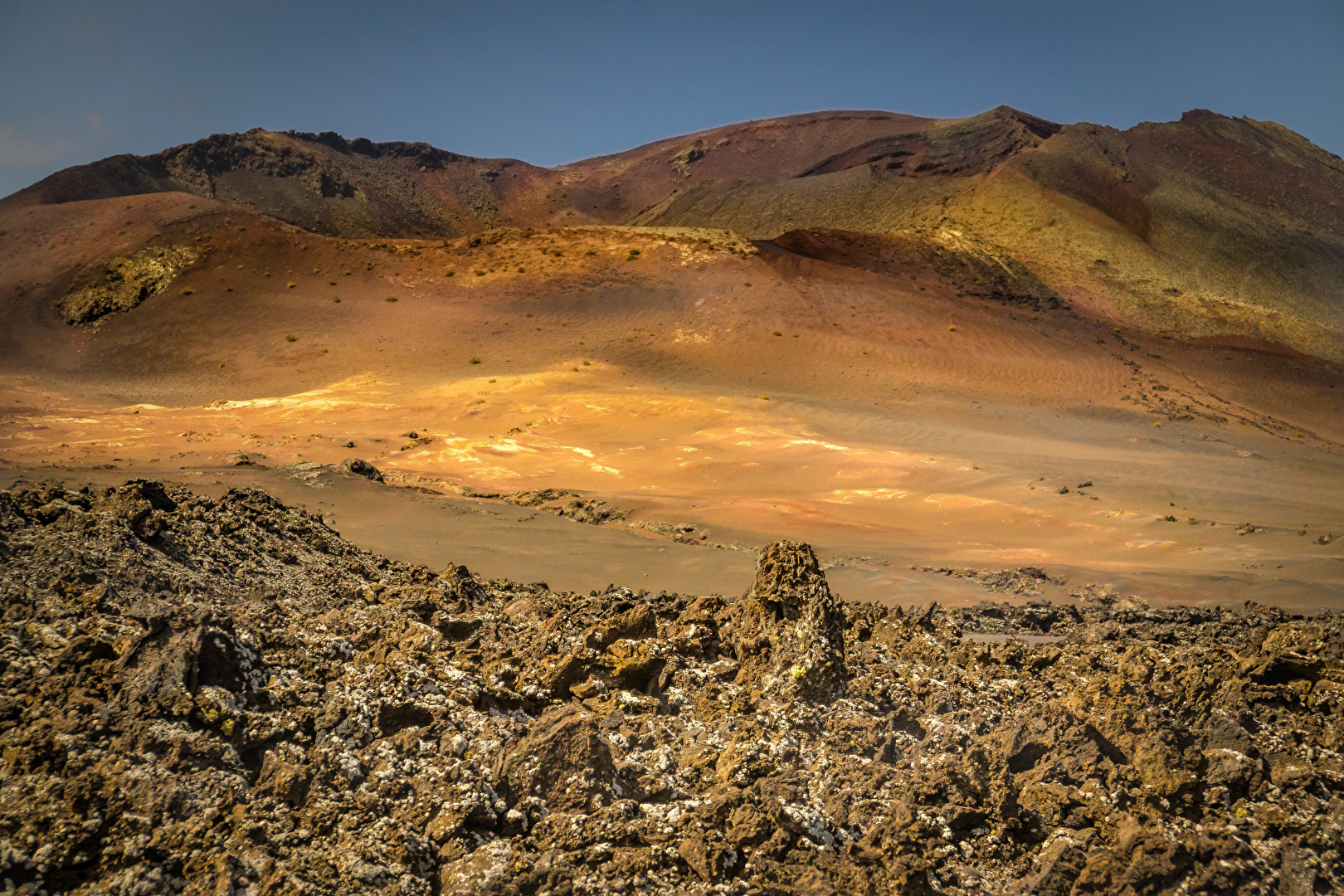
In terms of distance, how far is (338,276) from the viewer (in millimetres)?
29547

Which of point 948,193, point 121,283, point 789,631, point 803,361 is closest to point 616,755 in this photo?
point 789,631

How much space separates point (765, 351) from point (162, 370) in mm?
18192

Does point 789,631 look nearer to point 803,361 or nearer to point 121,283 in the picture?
point 803,361

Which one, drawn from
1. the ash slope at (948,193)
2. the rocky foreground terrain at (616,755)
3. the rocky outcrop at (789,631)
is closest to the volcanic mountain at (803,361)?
the ash slope at (948,193)

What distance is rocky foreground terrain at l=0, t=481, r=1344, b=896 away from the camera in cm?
194

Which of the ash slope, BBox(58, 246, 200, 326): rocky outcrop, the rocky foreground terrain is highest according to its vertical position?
the ash slope

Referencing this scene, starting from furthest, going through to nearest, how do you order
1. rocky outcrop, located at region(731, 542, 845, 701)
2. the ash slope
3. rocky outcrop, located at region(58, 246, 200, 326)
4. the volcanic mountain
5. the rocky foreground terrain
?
the ash slope < rocky outcrop, located at region(58, 246, 200, 326) < the volcanic mountain < rocky outcrop, located at region(731, 542, 845, 701) < the rocky foreground terrain

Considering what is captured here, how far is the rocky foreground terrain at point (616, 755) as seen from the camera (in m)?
1.94

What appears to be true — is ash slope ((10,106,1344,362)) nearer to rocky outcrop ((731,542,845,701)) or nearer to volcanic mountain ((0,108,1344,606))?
volcanic mountain ((0,108,1344,606))

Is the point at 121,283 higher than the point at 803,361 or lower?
higher

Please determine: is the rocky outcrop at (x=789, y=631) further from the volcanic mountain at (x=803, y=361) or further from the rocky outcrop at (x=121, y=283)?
the rocky outcrop at (x=121, y=283)

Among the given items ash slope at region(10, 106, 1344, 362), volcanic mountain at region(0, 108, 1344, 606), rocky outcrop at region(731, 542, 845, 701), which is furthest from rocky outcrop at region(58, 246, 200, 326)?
rocky outcrop at region(731, 542, 845, 701)

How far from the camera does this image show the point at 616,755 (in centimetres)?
248

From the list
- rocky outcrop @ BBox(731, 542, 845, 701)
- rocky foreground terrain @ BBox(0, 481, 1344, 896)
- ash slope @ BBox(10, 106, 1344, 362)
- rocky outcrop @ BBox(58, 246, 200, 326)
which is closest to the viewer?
rocky foreground terrain @ BBox(0, 481, 1344, 896)
